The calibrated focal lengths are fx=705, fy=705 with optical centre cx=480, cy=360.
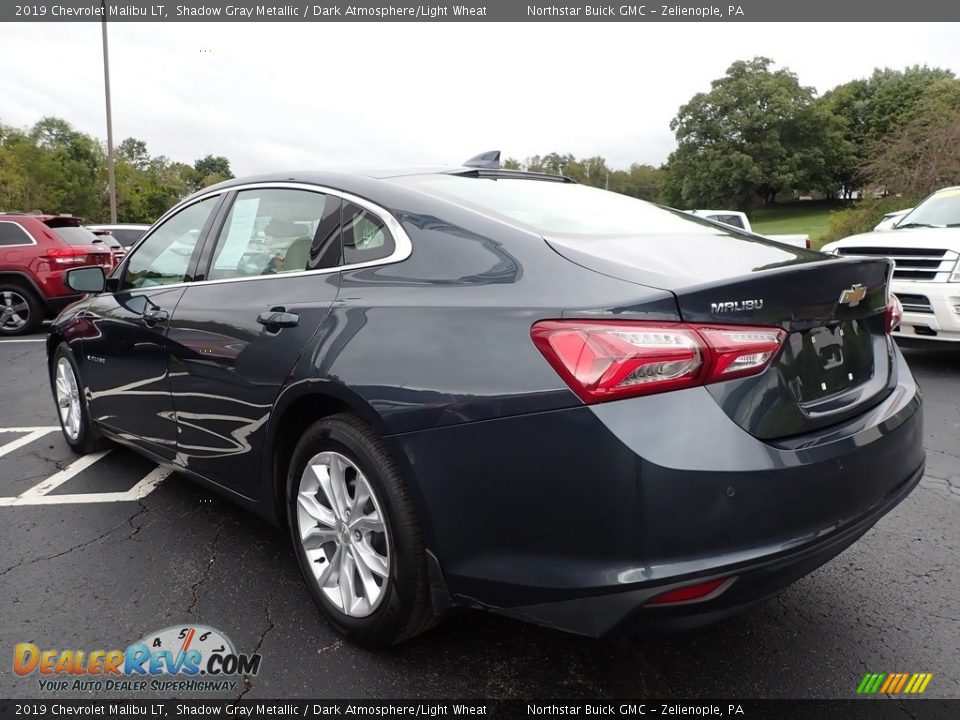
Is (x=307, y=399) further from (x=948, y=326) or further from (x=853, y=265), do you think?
(x=948, y=326)

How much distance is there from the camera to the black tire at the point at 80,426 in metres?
4.19

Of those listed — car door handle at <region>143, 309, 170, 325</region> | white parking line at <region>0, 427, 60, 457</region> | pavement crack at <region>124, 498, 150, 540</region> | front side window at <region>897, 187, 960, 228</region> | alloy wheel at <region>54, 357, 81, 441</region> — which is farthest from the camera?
front side window at <region>897, 187, 960, 228</region>

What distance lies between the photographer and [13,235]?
10250 mm

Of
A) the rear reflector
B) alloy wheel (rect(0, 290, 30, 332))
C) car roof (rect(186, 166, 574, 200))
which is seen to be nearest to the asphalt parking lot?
the rear reflector

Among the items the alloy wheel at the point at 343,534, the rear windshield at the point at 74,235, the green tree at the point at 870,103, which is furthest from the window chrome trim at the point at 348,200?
the green tree at the point at 870,103

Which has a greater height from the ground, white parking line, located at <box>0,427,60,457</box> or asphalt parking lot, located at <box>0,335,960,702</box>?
asphalt parking lot, located at <box>0,335,960,702</box>

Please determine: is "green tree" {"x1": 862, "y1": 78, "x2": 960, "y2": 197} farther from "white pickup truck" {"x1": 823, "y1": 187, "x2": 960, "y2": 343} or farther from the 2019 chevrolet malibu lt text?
the 2019 chevrolet malibu lt text

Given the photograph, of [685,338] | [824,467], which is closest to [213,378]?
[685,338]

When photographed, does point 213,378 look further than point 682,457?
Yes

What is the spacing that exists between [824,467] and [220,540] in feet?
8.39

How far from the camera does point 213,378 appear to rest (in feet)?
9.23

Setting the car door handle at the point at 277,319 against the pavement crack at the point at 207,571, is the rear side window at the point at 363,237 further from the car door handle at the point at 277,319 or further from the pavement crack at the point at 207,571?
the pavement crack at the point at 207,571

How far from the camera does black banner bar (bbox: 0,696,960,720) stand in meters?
2.02

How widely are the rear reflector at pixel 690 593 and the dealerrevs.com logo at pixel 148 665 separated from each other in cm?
135
